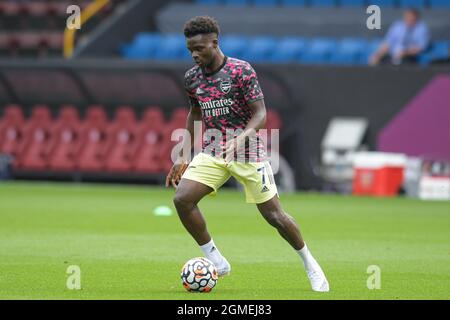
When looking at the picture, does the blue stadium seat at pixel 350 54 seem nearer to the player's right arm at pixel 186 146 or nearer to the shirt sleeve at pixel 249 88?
the player's right arm at pixel 186 146

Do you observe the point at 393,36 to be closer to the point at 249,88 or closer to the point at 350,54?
the point at 350,54

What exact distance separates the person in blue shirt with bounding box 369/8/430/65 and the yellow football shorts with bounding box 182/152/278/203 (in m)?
16.4

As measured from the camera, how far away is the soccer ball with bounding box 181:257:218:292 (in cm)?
1006

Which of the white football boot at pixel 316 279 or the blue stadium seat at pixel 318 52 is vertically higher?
the blue stadium seat at pixel 318 52

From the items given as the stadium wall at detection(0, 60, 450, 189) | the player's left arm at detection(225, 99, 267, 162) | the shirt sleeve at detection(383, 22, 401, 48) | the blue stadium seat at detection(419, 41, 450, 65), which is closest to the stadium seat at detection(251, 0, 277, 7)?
the stadium wall at detection(0, 60, 450, 189)

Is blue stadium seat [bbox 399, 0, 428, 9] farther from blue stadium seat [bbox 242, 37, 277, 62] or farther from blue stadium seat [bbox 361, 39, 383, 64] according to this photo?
blue stadium seat [bbox 242, 37, 277, 62]

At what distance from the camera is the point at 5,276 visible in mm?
10859

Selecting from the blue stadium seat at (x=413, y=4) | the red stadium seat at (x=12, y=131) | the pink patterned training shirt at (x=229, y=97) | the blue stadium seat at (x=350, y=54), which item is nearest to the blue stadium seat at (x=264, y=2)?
the blue stadium seat at (x=413, y=4)

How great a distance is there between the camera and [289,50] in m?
28.2

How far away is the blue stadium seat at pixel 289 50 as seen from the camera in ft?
92.4

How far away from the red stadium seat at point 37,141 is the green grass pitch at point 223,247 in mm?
4752

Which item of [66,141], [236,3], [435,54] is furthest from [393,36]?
[66,141]
